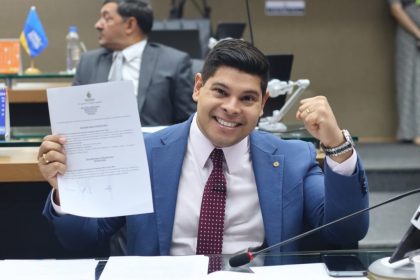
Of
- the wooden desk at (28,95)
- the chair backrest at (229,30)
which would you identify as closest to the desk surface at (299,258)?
the wooden desk at (28,95)

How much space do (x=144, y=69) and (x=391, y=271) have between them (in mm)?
2380

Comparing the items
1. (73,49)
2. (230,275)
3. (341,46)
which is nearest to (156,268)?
(230,275)

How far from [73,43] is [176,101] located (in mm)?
1597

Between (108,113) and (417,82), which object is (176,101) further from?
(417,82)

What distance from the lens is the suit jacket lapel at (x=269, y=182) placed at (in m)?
1.66

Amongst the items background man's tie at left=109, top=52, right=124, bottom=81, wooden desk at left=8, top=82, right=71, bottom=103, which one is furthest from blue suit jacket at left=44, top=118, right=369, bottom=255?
A: wooden desk at left=8, top=82, right=71, bottom=103

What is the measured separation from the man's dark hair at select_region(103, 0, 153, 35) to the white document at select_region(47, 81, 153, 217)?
242 cm

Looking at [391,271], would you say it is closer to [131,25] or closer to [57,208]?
[57,208]

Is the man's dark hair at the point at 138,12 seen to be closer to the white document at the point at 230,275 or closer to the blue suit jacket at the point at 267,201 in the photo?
the blue suit jacket at the point at 267,201

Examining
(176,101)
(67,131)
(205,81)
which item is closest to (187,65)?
(176,101)

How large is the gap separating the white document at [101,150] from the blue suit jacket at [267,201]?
154mm

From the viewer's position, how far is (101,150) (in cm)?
145

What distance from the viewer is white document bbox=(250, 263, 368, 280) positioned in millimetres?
1287

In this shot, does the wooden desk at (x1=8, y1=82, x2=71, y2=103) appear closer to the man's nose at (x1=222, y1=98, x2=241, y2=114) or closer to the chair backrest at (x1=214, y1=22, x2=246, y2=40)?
the chair backrest at (x1=214, y1=22, x2=246, y2=40)
